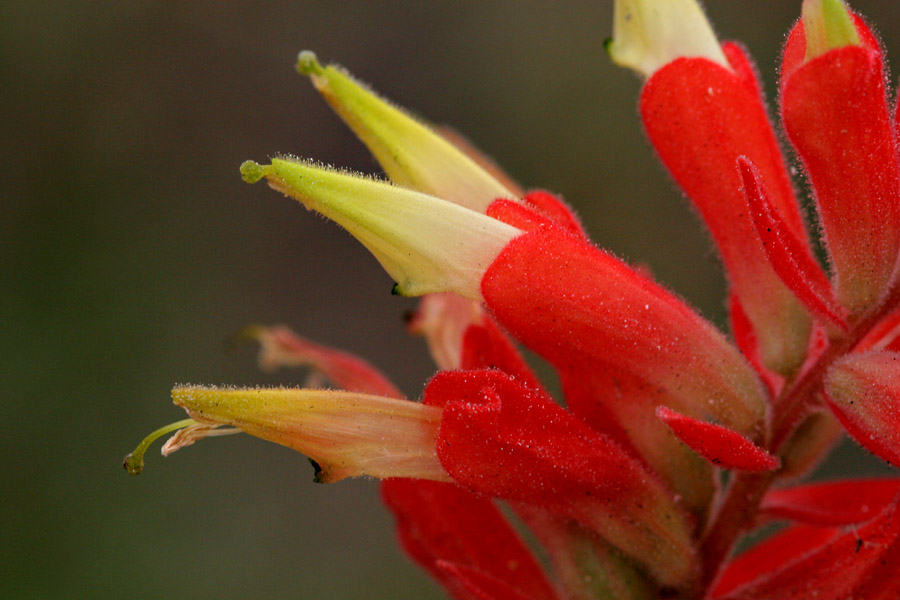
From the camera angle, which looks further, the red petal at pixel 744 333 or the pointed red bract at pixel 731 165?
the red petal at pixel 744 333

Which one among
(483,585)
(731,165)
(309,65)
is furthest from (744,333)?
(309,65)

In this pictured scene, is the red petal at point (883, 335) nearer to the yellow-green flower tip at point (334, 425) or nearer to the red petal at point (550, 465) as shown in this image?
the red petal at point (550, 465)

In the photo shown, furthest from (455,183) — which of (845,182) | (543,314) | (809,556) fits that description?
(809,556)

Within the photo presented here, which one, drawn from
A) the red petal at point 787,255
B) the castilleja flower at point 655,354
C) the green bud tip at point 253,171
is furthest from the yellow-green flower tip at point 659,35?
the green bud tip at point 253,171

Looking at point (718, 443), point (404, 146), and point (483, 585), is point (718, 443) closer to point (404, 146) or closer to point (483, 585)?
point (483, 585)

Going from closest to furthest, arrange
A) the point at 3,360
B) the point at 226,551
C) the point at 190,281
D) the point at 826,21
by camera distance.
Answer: the point at 826,21 < the point at 226,551 < the point at 3,360 < the point at 190,281

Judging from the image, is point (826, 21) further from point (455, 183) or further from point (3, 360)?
point (3, 360)
